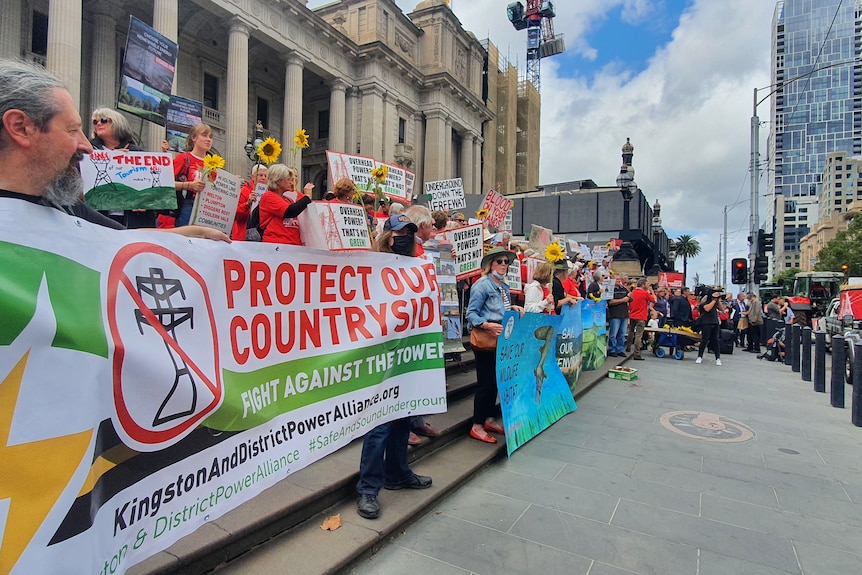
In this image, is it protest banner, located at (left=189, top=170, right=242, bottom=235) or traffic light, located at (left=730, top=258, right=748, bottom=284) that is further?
traffic light, located at (left=730, top=258, right=748, bottom=284)

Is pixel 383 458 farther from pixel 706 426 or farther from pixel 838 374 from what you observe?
pixel 838 374

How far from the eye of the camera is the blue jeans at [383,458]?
329 centimetres

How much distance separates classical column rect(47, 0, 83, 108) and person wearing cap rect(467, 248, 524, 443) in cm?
1911

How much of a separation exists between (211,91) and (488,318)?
30.3 m

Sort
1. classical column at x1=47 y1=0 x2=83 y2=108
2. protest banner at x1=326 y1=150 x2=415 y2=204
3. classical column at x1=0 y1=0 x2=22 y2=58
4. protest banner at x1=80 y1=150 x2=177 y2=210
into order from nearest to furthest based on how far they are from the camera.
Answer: protest banner at x1=80 y1=150 x2=177 y2=210, protest banner at x1=326 y1=150 x2=415 y2=204, classical column at x1=47 y1=0 x2=83 y2=108, classical column at x1=0 y1=0 x2=22 y2=58

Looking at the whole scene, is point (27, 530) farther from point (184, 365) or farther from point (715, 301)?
point (715, 301)

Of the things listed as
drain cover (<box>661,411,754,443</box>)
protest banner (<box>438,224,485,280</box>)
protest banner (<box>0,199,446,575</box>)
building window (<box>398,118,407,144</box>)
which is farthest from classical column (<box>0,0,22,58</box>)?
drain cover (<box>661,411,754,443</box>)

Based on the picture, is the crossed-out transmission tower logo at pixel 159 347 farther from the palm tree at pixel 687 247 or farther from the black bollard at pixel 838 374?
the palm tree at pixel 687 247

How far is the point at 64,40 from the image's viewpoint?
55.0ft

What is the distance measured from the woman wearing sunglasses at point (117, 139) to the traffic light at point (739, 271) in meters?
17.5

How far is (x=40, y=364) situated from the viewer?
1319 millimetres

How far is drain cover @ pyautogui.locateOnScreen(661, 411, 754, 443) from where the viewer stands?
567 centimetres

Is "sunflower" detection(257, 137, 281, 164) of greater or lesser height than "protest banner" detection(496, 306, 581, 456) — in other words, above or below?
above

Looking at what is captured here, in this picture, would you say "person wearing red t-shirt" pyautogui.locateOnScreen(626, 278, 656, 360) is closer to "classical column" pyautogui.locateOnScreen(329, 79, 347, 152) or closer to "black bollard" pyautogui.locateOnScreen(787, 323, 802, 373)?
"black bollard" pyautogui.locateOnScreen(787, 323, 802, 373)
